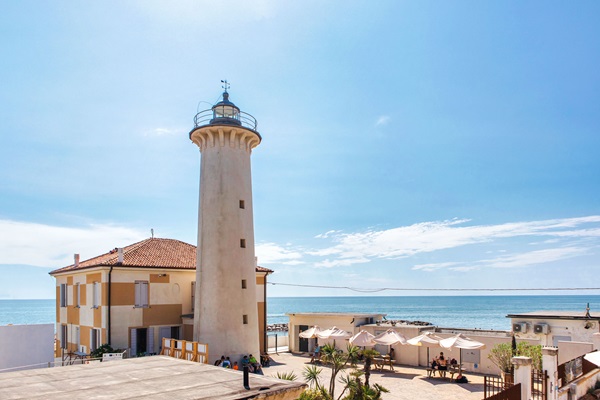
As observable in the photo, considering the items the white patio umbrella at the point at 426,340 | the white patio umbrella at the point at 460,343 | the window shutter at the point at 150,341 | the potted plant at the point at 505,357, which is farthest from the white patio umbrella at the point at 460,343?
the window shutter at the point at 150,341

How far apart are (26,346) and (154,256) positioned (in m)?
8.05

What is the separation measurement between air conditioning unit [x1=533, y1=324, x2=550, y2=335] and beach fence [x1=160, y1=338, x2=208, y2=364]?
1581 cm

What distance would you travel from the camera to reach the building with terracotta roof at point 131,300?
24.8m

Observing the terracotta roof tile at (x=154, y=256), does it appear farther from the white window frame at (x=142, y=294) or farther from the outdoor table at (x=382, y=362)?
the outdoor table at (x=382, y=362)

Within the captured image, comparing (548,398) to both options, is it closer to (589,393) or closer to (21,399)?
(589,393)

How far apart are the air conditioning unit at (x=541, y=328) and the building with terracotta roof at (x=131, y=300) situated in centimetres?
1465

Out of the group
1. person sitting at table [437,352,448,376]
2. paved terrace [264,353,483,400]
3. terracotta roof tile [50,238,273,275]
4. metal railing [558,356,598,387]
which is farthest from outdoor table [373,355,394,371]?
metal railing [558,356,598,387]

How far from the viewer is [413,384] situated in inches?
829

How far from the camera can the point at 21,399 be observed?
823cm

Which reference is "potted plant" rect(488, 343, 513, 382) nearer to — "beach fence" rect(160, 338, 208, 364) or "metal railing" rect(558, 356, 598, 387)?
"metal railing" rect(558, 356, 598, 387)

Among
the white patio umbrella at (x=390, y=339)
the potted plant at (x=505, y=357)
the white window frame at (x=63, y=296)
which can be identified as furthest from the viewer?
the white window frame at (x=63, y=296)

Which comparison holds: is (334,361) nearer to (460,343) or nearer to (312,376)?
(312,376)

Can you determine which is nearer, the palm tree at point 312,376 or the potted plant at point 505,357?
the palm tree at point 312,376

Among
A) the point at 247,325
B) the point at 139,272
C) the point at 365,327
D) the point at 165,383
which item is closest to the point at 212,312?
the point at 247,325
